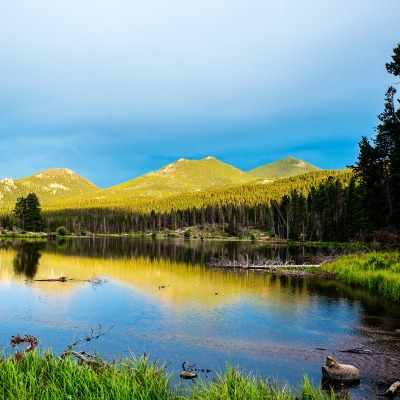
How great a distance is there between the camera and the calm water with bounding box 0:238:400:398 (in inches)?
750

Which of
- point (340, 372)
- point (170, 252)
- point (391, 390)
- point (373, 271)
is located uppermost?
point (373, 271)

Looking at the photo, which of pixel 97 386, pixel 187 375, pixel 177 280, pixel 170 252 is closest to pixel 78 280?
pixel 177 280

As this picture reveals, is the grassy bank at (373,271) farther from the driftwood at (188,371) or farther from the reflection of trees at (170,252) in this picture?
the driftwood at (188,371)

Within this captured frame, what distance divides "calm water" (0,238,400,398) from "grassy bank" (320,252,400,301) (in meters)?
1.83

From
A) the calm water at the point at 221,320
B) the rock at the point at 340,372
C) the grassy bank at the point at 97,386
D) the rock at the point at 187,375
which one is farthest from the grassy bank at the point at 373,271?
the grassy bank at the point at 97,386

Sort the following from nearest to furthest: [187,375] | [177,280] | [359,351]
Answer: [187,375]
[359,351]
[177,280]

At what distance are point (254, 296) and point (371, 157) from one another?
2432 cm

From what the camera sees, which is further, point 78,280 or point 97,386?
point 78,280

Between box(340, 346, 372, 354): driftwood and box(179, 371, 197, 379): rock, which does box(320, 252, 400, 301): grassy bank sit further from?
box(179, 371, 197, 379): rock

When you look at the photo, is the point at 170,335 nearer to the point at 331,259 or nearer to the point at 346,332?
the point at 346,332

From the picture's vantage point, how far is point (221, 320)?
26.6m

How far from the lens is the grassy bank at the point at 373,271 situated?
34781 mm

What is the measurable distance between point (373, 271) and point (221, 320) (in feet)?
69.1

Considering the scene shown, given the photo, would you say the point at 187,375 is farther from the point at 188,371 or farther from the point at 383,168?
the point at 383,168
